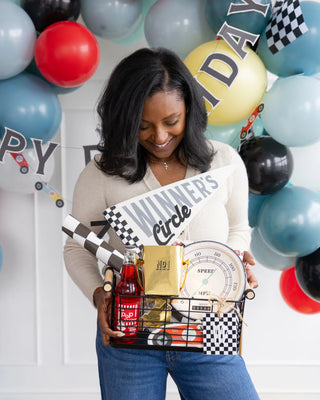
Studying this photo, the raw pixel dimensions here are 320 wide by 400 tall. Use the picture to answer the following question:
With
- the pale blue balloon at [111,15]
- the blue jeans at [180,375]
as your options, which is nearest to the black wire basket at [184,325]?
the blue jeans at [180,375]

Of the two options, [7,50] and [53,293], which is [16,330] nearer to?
[53,293]

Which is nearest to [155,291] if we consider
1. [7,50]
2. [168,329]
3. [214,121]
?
[168,329]

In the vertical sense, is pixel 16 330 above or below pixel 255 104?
below

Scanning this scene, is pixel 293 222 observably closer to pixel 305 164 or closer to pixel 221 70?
→ pixel 305 164

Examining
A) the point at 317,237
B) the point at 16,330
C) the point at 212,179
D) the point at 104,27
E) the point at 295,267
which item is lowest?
the point at 16,330

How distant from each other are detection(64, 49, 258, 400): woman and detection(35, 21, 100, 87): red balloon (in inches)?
16.2

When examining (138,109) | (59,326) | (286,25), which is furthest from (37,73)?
(59,326)

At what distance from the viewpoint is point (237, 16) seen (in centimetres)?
148

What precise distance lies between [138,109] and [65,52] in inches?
22.5

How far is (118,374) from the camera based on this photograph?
993 mm

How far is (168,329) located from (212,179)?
39 cm

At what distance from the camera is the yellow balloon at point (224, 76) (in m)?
1.45

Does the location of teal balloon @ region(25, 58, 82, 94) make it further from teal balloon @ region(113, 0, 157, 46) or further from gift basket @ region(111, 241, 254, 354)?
gift basket @ region(111, 241, 254, 354)

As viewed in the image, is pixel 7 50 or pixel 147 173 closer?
pixel 147 173
